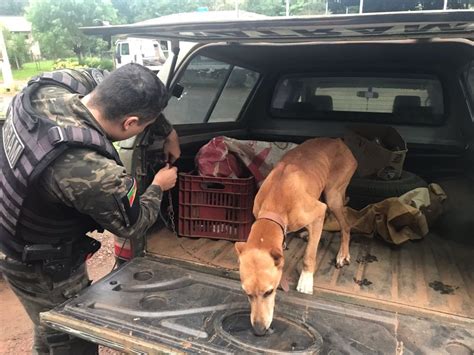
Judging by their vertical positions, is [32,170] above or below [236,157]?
above

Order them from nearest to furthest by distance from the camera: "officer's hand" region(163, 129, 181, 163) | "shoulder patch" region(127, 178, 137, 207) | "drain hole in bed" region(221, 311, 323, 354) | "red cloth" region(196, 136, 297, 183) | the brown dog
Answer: "drain hole in bed" region(221, 311, 323, 354)
"shoulder patch" region(127, 178, 137, 207)
the brown dog
"officer's hand" region(163, 129, 181, 163)
"red cloth" region(196, 136, 297, 183)

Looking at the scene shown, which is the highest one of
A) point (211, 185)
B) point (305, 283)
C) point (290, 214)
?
point (290, 214)

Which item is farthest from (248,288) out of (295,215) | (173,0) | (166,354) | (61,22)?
(173,0)

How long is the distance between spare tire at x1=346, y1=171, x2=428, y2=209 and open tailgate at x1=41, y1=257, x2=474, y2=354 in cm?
188

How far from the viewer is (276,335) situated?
206 cm

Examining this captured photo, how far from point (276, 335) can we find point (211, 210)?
1.44m

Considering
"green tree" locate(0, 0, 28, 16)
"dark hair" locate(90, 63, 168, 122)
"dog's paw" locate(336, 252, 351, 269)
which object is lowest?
"dog's paw" locate(336, 252, 351, 269)

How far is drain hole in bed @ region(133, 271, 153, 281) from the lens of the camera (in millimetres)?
2585

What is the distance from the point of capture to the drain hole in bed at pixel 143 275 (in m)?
2.58

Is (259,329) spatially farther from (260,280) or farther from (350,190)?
(350,190)

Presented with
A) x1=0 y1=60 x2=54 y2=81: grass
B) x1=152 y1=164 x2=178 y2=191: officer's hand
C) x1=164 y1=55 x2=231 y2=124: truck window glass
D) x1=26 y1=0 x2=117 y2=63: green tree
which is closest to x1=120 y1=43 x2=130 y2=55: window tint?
x1=0 y1=60 x2=54 y2=81: grass

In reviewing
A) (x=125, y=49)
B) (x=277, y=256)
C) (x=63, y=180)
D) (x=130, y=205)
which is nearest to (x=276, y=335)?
(x=277, y=256)

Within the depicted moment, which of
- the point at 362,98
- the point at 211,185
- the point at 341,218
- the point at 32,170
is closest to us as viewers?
the point at 32,170

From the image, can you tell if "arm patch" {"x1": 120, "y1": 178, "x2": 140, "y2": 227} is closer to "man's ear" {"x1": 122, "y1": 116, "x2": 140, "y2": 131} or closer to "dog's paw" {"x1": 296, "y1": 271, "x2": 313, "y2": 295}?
"man's ear" {"x1": 122, "y1": 116, "x2": 140, "y2": 131}
